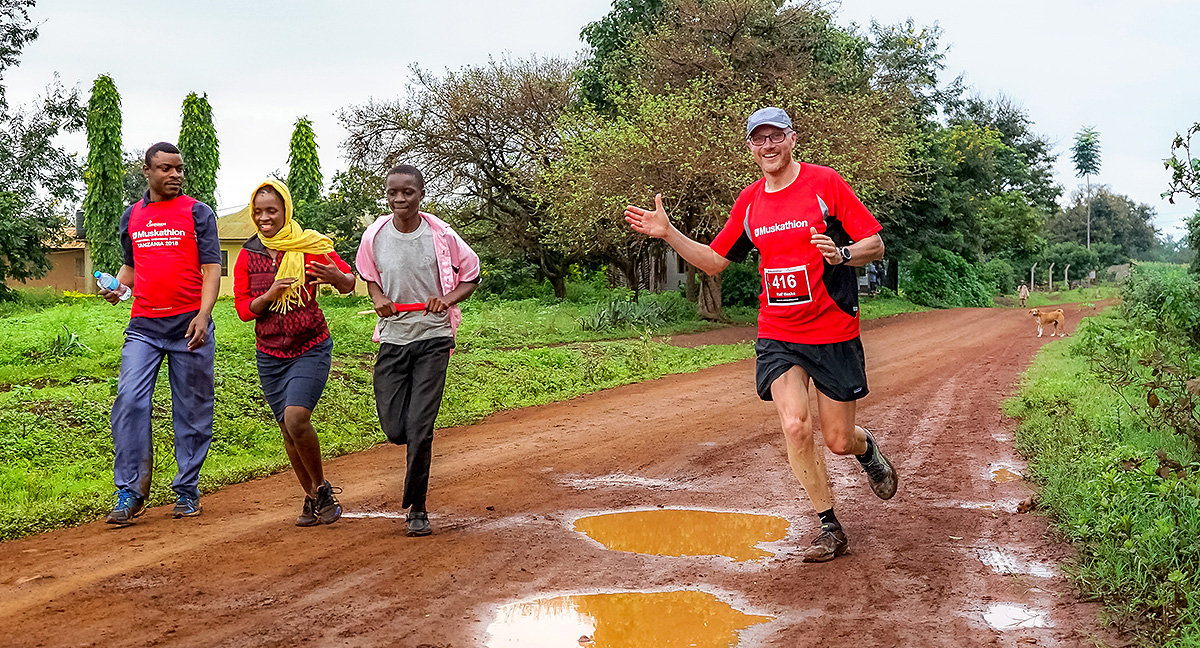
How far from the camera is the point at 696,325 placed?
24547 millimetres

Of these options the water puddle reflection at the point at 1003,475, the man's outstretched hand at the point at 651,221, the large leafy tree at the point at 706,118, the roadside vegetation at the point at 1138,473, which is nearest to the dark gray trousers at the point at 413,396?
the man's outstretched hand at the point at 651,221

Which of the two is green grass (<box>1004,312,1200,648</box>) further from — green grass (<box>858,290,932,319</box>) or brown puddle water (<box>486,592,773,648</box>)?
green grass (<box>858,290,932,319</box>)

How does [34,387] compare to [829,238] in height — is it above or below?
below

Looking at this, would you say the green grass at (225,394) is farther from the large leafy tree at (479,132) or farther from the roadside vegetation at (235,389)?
the large leafy tree at (479,132)

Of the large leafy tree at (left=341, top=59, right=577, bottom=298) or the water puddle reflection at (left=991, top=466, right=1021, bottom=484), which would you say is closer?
the water puddle reflection at (left=991, top=466, right=1021, bottom=484)

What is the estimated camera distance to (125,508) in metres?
6.06

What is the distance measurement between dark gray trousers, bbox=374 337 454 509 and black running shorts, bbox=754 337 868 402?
181 centimetres

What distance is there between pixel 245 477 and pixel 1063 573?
555 centimetres

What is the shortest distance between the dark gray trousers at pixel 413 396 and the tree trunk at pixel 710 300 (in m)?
20.6

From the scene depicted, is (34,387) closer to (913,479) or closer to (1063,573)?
(913,479)

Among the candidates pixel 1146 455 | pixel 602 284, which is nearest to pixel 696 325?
pixel 602 284

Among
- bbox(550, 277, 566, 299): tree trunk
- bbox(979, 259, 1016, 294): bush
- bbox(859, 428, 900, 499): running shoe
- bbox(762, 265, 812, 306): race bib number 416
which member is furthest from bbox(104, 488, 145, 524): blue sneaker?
bbox(979, 259, 1016, 294): bush

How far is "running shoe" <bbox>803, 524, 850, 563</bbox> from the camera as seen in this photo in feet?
16.8

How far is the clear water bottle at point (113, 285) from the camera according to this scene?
251 inches
